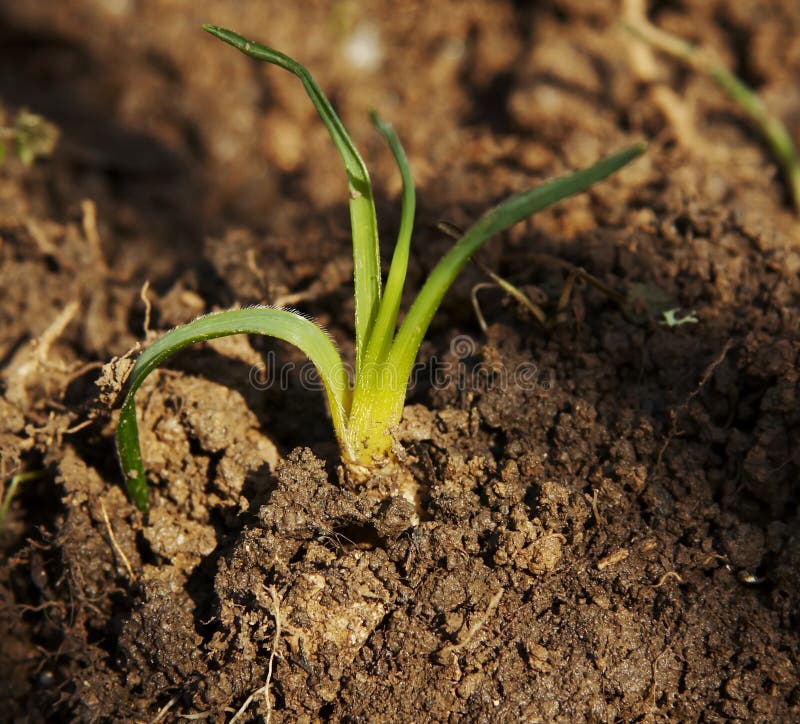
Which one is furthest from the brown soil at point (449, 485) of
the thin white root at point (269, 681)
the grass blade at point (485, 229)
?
the grass blade at point (485, 229)

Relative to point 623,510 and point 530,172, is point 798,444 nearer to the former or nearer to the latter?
point 623,510

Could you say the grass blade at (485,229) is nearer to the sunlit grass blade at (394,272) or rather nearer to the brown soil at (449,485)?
the sunlit grass blade at (394,272)

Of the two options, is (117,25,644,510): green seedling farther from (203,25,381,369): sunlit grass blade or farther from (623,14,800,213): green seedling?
(623,14,800,213): green seedling

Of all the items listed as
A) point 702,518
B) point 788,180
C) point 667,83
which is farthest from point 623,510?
point 667,83

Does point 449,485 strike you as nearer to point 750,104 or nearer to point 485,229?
point 485,229

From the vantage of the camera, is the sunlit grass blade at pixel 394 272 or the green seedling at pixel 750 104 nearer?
the sunlit grass blade at pixel 394 272

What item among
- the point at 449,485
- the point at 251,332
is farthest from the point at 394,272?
the point at 449,485

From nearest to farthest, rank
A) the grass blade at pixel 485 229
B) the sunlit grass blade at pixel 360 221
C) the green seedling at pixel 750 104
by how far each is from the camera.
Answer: the grass blade at pixel 485 229 → the sunlit grass blade at pixel 360 221 → the green seedling at pixel 750 104

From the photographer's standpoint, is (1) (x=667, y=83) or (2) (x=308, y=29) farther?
(2) (x=308, y=29)
